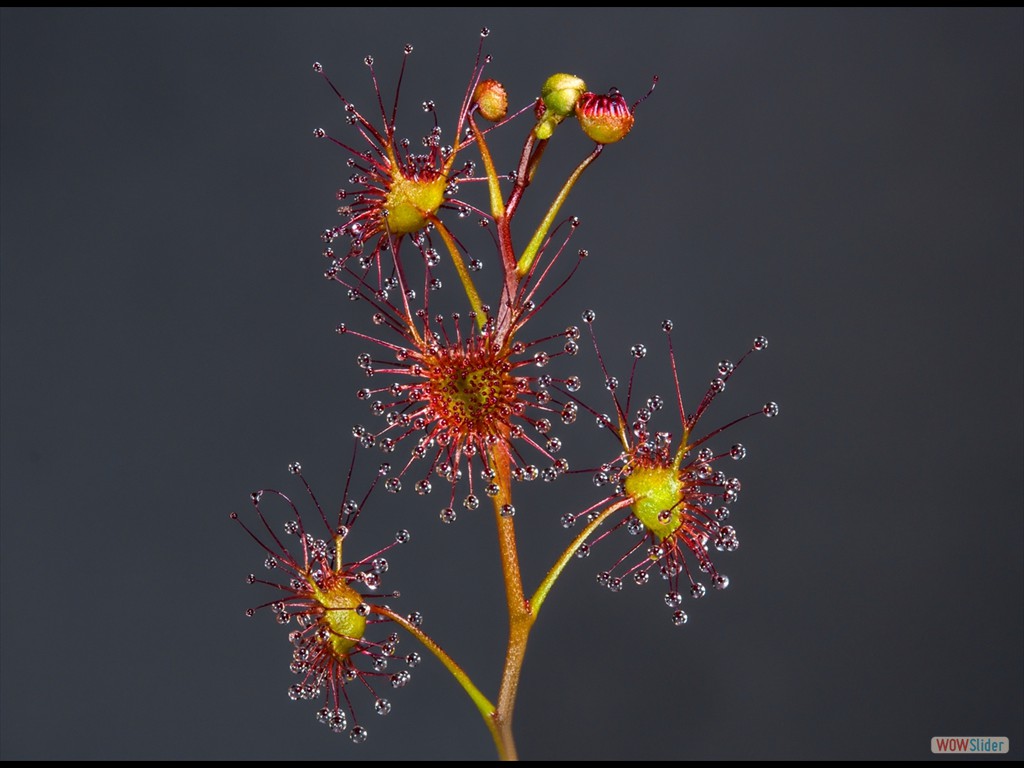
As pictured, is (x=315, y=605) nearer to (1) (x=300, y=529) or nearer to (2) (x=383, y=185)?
(1) (x=300, y=529)

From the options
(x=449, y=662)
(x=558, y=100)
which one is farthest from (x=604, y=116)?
(x=449, y=662)

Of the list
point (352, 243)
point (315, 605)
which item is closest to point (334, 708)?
point (315, 605)

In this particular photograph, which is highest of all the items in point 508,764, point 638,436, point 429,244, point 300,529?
point 429,244

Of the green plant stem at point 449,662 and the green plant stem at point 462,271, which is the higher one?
the green plant stem at point 462,271

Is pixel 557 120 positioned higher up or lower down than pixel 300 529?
higher up

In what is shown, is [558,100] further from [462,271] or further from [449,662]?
[449,662]

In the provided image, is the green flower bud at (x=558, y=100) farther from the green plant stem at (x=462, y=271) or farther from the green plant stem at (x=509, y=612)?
the green plant stem at (x=509, y=612)

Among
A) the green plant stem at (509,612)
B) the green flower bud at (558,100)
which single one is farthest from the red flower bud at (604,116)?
the green plant stem at (509,612)
